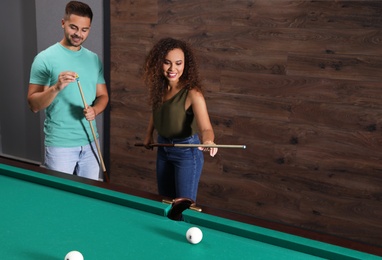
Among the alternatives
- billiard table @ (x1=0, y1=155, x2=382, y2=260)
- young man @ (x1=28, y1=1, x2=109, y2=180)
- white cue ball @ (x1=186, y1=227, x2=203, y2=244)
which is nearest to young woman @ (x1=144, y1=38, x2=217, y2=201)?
young man @ (x1=28, y1=1, x2=109, y2=180)

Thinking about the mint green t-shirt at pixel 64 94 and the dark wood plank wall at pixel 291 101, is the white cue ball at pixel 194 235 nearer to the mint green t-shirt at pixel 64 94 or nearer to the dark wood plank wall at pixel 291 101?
the mint green t-shirt at pixel 64 94

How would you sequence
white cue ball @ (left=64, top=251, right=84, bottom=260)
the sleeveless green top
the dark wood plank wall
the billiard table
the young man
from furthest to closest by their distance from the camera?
the dark wood plank wall → the young man → the sleeveless green top → the billiard table → white cue ball @ (left=64, top=251, right=84, bottom=260)

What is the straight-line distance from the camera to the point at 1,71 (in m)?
4.53

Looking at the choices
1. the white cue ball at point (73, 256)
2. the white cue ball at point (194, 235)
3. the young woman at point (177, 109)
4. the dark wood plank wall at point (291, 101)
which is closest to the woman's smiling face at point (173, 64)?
the young woman at point (177, 109)

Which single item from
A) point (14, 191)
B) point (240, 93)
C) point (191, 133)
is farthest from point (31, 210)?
point (240, 93)

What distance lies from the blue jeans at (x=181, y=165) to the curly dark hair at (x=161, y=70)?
24 centimetres

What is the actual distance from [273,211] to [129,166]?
129 cm

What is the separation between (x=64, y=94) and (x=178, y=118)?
0.69 m

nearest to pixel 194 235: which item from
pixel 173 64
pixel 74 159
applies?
pixel 173 64

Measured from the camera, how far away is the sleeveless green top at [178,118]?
7.13 feet

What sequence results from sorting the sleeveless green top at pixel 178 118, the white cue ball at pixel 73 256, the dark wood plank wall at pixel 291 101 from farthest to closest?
1. the dark wood plank wall at pixel 291 101
2. the sleeveless green top at pixel 178 118
3. the white cue ball at pixel 73 256

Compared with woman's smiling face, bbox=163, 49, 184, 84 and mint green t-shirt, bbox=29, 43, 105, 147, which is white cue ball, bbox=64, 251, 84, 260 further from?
mint green t-shirt, bbox=29, 43, 105, 147

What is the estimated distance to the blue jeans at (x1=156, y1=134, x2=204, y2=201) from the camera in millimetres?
2189

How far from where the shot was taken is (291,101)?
9.52 ft
